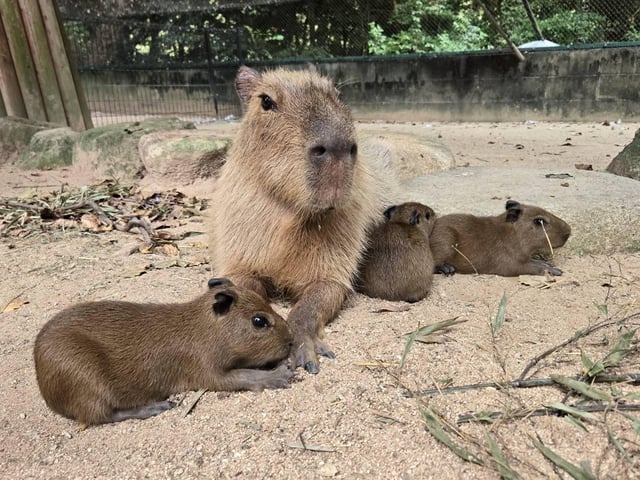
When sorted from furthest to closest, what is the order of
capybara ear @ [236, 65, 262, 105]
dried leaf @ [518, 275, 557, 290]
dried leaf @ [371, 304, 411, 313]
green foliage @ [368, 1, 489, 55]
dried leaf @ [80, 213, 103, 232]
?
green foliage @ [368, 1, 489, 55] < dried leaf @ [80, 213, 103, 232] < dried leaf @ [518, 275, 557, 290] < capybara ear @ [236, 65, 262, 105] < dried leaf @ [371, 304, 411, 313]

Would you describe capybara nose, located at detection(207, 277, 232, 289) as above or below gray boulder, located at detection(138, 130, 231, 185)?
above

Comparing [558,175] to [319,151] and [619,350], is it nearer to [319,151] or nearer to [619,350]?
[619,350]

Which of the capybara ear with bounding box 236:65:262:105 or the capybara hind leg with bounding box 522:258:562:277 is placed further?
the capybara hind leg with bounding box 522:258:562:277

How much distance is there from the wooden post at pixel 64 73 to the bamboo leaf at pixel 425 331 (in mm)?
6541

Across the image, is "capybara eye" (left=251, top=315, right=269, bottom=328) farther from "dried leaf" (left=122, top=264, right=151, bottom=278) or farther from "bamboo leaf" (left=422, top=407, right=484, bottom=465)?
"dried leaf" (left=122, top=264, right=151, bottom=278)

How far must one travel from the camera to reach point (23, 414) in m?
1.93

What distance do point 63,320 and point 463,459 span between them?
4.69 feet

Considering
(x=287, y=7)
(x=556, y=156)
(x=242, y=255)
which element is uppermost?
(x=287, y=7)

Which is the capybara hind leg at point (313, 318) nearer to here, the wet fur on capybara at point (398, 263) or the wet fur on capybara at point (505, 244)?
the wet fur on capybara at point (398, 263)

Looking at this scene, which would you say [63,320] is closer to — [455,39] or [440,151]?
[440,151]

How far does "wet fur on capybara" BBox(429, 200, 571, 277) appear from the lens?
3.15m

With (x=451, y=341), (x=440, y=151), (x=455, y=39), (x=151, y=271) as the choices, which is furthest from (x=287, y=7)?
(x=451, y=341)

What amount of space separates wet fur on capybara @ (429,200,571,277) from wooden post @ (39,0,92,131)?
19.3ft

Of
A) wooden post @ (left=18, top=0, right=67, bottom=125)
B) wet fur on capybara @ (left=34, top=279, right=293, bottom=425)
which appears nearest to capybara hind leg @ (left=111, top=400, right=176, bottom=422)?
wet fur on capybara @ (left=34, top=279, right=293, bottom=425)
